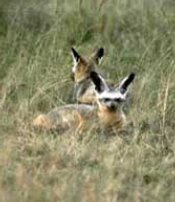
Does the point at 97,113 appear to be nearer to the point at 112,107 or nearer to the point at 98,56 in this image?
the point at 112,107

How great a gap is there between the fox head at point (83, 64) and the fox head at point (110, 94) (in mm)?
1383

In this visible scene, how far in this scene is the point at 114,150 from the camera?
8.05 metres

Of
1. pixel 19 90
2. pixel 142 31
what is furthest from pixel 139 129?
pixel 142 31

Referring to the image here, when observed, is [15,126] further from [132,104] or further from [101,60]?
[101,60]

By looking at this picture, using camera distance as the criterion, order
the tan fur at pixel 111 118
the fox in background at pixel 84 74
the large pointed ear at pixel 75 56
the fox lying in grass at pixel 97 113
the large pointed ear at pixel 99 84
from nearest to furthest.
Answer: the fox lying in grass at pixel 97 113 → the tan fur at pixel 111 118 → the large pointed ear at pixel 99 84 → the fox in background at pixel 84 74 → the large pointed ear at pixel 75 56

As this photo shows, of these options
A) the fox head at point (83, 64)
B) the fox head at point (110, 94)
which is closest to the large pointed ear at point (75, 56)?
the fox head at point (83, 64)

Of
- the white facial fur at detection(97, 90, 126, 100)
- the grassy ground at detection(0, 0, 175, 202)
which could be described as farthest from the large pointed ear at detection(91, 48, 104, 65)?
the white facial fur at detection(97, 90, 126, 100)

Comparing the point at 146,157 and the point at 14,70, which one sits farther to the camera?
the point at 14,70

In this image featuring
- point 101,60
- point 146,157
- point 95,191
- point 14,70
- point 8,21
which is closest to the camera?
point 95,191

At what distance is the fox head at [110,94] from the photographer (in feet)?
30.1

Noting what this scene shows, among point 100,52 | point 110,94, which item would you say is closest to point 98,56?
point 100,52

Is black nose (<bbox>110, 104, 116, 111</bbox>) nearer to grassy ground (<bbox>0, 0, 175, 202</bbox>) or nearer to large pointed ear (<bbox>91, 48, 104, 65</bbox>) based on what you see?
grassy ground (<bbox>0, 0, 175, 202</bbox>)

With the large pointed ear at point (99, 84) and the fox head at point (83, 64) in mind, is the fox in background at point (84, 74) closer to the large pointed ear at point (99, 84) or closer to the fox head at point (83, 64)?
the fox head at point (83, 64)

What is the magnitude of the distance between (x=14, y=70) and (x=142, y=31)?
2030 millimetres
